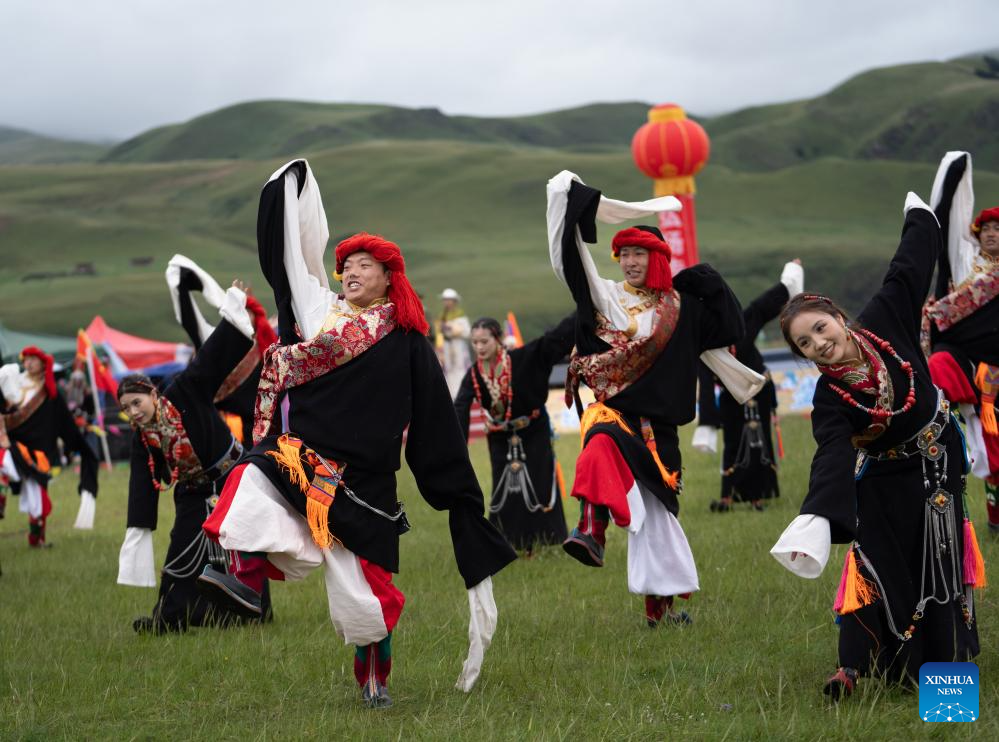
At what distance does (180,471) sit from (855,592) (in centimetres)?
374

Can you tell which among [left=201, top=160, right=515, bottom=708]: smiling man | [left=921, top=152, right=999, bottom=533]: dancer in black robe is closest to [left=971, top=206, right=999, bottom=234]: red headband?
[left=921, top=152, right=999, bottom=533]: dancer in black robe

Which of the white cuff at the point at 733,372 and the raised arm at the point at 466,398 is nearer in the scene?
the white cuff at the point at 733,372

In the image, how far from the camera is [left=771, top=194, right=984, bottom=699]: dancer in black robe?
4.21 meters

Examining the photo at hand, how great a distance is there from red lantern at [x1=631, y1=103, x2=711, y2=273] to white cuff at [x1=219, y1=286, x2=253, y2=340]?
15.7 metres

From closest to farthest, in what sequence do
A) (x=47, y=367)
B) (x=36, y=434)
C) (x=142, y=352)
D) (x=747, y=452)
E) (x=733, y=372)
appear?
(x=733, y=372) < (x=747, y=452) < (x=47, y=367) < (x=36, y=434) < (x=142, y=352)

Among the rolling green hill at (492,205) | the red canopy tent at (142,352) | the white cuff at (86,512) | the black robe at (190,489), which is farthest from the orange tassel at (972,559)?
the rolling green hill at (492,205)

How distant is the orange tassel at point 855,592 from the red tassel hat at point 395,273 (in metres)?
1.77

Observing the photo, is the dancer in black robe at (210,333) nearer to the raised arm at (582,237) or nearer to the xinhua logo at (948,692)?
the raised arm at (582,237)

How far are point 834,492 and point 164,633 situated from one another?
3799mm

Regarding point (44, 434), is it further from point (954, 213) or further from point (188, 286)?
point (954, 213)

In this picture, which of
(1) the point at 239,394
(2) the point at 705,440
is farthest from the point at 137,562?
(2) the point at 705,440

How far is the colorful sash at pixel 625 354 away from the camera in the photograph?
5.90 metres

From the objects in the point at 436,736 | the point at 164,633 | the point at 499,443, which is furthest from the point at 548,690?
the point at 499,443

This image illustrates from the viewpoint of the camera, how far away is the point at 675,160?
861 inches
